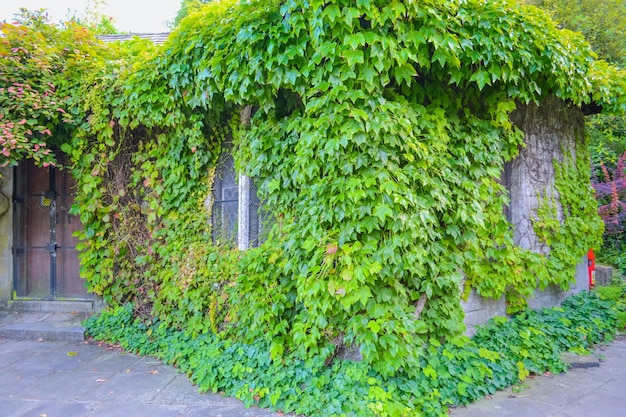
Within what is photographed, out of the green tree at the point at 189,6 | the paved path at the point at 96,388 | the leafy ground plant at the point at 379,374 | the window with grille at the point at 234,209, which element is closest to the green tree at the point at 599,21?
the leafy ground plant at the point at 379,374

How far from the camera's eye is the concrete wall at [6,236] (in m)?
6.21

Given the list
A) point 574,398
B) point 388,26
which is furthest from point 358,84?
point 574,398

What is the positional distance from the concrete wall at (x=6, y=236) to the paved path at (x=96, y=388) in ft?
4.93

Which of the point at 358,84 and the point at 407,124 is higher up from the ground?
the point at 358,84

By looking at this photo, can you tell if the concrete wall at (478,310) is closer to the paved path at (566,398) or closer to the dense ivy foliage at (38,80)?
the paved path at (566,398)

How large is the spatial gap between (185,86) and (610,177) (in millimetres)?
9863

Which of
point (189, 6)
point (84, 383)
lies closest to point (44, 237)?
point (84, 383)

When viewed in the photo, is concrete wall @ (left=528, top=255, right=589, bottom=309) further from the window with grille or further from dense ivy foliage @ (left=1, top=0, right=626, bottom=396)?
the window with grille

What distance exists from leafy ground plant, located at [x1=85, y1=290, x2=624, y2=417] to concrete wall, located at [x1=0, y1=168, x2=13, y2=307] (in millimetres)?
2403

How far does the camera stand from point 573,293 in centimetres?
564

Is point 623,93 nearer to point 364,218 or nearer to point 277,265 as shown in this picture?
point 364,218

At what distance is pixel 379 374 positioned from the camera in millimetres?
3355

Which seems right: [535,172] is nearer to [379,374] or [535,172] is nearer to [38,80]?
[379,374]

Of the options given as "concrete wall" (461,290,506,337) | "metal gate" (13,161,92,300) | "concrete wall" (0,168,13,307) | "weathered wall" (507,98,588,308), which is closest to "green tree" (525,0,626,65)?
"weathered wall" (507,98,588,308)
